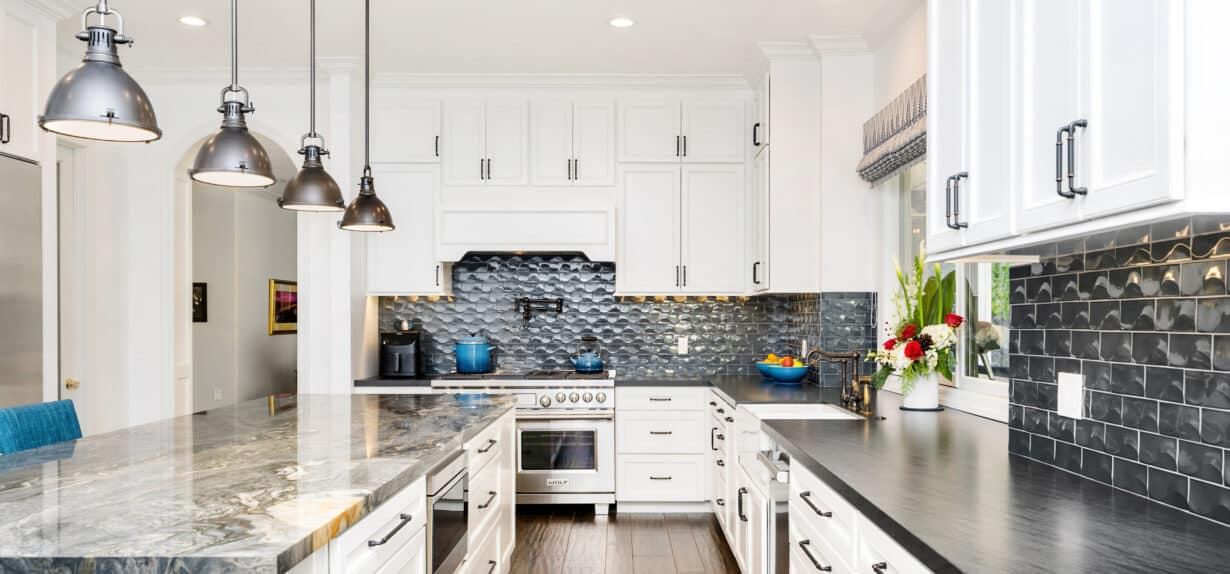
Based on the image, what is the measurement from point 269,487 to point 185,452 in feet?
1.86

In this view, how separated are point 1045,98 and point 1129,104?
266 millimetres

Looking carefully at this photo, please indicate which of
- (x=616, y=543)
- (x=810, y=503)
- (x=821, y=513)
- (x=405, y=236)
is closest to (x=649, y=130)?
(x=405, y=236)

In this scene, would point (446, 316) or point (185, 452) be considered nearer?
point (185, 452)

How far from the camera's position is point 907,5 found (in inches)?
136

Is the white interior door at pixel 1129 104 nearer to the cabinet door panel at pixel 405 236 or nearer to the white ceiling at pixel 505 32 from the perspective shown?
the white ceiling at pixel 505 32

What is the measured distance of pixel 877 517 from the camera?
1.54 metres

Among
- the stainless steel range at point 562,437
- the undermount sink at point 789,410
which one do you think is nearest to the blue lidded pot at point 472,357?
the stainless steel range at point 562,437

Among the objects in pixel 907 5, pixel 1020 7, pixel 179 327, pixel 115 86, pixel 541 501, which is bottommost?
pixel 541 501

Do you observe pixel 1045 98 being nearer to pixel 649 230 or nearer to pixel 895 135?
pixel 895 135

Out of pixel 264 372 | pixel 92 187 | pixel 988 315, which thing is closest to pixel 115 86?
pixel 988 315

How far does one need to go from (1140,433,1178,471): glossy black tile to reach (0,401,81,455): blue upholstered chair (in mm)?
2978

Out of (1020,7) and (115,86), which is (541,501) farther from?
(1020,7)

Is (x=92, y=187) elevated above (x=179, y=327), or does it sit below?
above

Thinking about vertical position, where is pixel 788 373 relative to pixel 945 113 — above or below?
below
